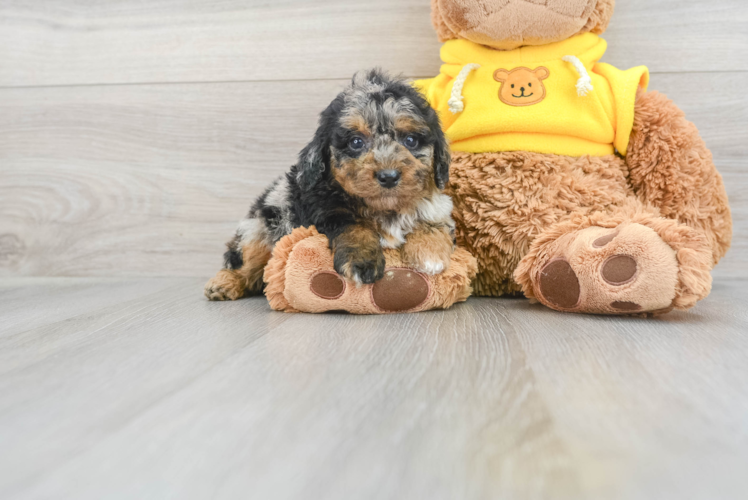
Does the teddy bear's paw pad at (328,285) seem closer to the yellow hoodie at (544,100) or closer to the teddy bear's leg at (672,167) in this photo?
the yellow hoodie at (544,100)

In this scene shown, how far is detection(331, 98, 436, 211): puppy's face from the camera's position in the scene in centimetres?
150

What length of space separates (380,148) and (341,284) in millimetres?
393

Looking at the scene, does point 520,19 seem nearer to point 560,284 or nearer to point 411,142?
point 411,142

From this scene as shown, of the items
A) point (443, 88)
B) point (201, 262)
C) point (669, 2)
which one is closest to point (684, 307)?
point (443, 88)

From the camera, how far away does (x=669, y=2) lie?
2.18 m

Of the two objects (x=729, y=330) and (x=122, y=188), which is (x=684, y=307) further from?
(x=122, y=188)

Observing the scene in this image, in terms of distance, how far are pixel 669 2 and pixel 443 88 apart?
3.38ft

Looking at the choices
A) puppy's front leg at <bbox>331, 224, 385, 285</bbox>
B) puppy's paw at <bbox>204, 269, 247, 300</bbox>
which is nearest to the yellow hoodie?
puppy's front leg at <bbox>331, 224, 385, 285</bbox>

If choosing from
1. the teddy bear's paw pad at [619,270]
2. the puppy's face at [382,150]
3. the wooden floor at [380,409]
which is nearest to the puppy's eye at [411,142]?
the puppy's face at [382,150]

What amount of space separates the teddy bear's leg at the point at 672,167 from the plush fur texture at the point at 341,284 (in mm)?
733

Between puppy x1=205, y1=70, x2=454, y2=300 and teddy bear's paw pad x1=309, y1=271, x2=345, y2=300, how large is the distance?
7 cm

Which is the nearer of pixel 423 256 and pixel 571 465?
pixel 571 465

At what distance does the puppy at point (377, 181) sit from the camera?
1502 mm

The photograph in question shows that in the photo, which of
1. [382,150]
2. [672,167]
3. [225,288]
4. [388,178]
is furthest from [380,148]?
[672,167]
